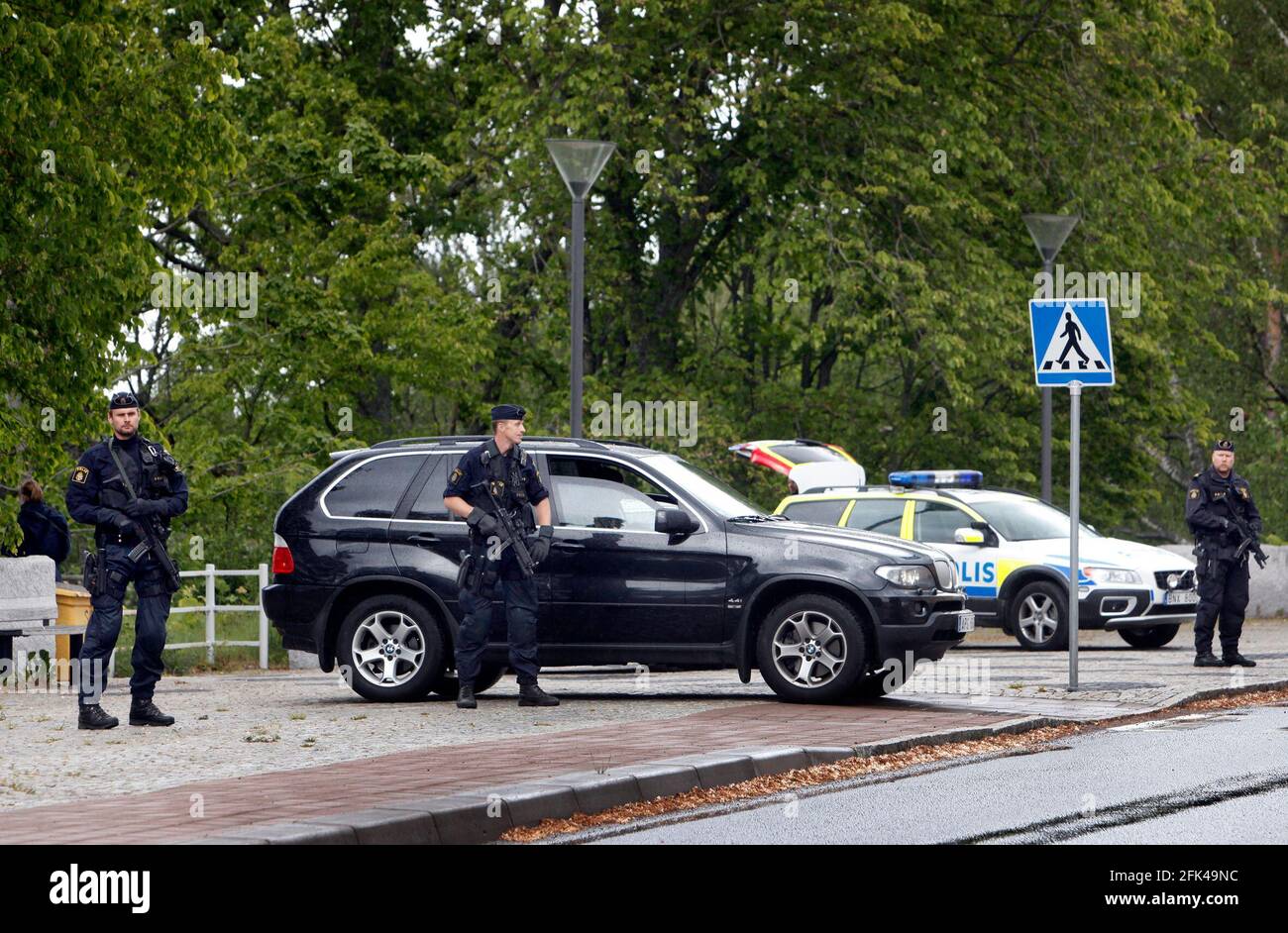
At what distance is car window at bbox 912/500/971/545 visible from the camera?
836 inches

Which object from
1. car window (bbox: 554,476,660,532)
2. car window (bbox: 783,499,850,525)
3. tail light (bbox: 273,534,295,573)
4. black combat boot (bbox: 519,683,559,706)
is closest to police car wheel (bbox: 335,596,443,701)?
tail light (bbox: 273,534,295,573)

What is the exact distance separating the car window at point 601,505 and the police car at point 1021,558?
24.3 feet

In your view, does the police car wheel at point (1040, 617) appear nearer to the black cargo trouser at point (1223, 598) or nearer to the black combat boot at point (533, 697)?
the black cargo trouser at point (1223, 598)

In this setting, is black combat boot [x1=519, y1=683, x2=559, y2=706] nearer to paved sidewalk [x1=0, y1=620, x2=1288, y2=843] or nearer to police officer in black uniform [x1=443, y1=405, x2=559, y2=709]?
police officer in black uniform [x1=443, y1=405, x2=559, y2=709]

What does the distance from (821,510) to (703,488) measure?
817cm

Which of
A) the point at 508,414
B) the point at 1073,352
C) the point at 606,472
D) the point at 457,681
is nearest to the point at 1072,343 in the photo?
the point at 1073,352

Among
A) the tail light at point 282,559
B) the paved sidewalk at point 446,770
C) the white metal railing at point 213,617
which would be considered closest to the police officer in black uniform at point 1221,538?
the paved sidewalk at point 446,770

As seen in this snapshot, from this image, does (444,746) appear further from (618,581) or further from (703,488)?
(703,488)

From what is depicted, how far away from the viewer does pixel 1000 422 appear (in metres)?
31.4

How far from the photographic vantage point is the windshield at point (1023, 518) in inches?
828

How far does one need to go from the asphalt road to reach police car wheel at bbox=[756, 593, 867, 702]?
82.4 inches

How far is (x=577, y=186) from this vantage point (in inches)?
731
